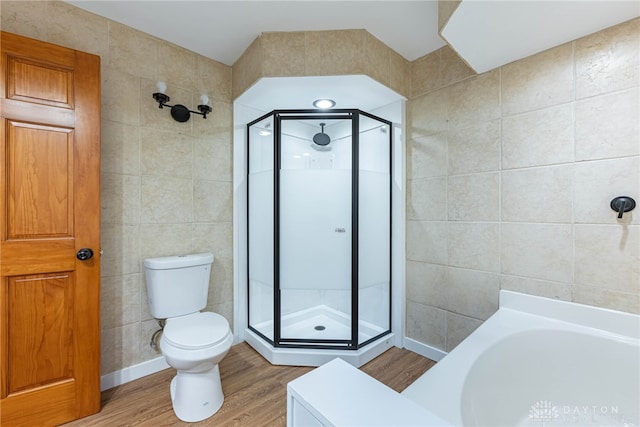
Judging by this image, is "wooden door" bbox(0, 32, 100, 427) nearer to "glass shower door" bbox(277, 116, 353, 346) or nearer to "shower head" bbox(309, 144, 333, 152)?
"glass shower door" bbox(277, 116, 353, 346)

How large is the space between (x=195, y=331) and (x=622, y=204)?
7.44 feet

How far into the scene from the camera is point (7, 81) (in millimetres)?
1345

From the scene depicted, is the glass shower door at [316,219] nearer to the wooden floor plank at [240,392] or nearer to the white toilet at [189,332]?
the wooden floor plank at [240,392]

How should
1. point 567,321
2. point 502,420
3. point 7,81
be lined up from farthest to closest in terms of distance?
1. point 567,321
2. point 7,81
3. point 502,420

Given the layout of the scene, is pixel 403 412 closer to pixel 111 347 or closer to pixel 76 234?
pixel 76 234

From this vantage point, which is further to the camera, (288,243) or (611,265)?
(288,243)

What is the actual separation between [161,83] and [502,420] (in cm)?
257

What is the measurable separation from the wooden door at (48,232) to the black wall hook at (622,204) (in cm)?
263

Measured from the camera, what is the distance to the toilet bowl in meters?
1.48

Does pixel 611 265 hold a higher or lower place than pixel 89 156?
lower

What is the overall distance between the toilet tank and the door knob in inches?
13.4

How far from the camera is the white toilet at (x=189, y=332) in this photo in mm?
1502

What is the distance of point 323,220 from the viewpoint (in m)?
2.11

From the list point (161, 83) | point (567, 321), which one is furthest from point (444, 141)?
point (161, 83)
